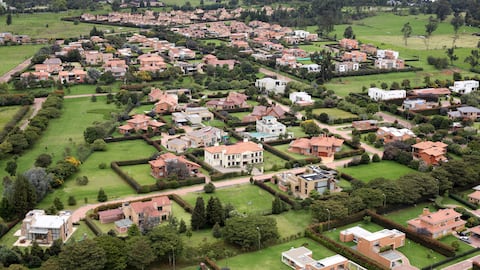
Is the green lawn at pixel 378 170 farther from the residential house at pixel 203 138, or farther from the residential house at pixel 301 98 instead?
the residential house at pixel 301 98

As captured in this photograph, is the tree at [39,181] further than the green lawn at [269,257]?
Yes

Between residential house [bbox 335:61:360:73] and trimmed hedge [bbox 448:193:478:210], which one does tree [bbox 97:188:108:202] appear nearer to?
trimmed hedge [bbox 448:193:478:210]

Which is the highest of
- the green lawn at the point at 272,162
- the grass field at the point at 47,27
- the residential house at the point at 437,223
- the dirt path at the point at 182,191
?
the grass field at the point at 47,27

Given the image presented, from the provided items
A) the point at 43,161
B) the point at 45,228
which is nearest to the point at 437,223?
the point at 45,228

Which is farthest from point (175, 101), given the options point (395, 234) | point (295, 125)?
point (395, 234)

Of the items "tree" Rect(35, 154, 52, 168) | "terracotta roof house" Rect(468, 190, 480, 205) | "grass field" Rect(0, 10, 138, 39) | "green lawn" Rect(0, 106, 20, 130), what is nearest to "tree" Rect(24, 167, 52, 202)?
"tree" Rect(35, 154, 52, 168)

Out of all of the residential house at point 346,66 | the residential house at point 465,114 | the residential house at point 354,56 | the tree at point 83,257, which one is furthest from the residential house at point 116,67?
the tree at point 83,257
